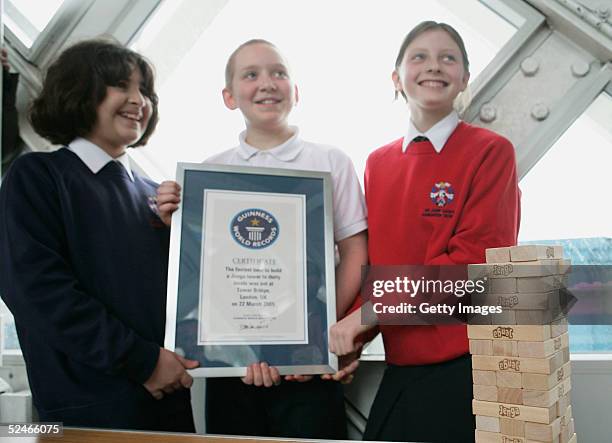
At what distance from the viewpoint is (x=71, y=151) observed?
55.0 inches

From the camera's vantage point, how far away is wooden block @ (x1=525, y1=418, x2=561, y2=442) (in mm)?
804

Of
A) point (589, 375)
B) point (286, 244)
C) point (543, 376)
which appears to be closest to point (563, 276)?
point (543, 376)

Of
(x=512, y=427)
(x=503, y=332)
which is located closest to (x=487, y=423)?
(x=512, y=427)

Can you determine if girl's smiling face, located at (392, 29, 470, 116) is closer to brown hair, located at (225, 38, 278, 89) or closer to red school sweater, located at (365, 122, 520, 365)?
red school sweater, located at (365, 122, 520, 365)

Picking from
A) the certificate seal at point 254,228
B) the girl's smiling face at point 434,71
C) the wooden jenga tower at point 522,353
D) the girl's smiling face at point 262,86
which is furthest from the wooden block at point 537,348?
the girl's smiling face at point 262,86

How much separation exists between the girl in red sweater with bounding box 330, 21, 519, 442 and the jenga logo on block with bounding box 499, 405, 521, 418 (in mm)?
421

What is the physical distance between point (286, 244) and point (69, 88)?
721 millimetres

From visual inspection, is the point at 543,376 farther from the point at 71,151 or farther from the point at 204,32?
the point at 204,32

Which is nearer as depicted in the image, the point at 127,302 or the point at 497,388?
the point at 497,388

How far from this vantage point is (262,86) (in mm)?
1438

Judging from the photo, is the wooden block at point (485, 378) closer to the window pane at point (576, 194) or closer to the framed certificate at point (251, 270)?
the framed certificate at point (251, 270)

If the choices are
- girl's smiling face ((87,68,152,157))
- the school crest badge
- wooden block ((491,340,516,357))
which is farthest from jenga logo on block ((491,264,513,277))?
girl's smiling face ((87,68,152,157))

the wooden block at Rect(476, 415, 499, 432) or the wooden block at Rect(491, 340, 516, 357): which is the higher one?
the wooden block at Rect(491, 340, 516, 357)

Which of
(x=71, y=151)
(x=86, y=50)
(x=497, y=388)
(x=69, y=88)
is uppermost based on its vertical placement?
(x=86, y=50)
